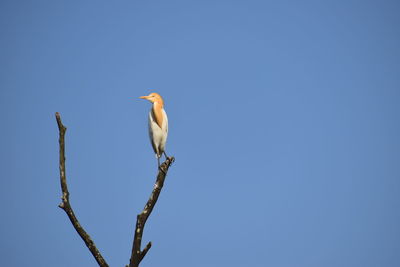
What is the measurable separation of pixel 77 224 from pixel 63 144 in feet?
3.23

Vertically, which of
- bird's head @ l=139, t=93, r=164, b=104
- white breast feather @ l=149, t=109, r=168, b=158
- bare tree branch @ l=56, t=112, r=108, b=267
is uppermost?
bird's head @ l=139, t=93, r=164, b=104

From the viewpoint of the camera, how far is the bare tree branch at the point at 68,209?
5.00m

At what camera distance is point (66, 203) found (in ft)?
16.4

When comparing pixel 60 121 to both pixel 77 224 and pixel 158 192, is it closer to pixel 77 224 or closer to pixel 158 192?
pixel 77 224

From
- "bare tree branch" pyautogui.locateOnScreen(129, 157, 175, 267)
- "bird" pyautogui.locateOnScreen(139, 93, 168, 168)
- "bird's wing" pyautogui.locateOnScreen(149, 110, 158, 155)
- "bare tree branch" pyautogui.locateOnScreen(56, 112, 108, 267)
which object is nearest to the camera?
"bare tree branch" pyautogui.locateOnScreen(56, 112, 108, 267)

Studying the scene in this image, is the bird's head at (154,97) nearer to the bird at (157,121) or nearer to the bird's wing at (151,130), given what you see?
the bird at (157,121)

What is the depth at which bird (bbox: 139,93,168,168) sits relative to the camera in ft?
34.2

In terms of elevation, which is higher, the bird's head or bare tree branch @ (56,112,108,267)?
the bird's head

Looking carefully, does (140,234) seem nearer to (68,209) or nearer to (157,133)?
(68,209)

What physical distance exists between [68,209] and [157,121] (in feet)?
18.3

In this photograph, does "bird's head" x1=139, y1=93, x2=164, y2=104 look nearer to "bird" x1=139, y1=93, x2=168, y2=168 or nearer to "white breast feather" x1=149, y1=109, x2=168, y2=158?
"bird" x1=139, y1=93, x2=168, y2=168

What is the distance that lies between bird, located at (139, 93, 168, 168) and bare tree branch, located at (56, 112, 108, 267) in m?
5.32

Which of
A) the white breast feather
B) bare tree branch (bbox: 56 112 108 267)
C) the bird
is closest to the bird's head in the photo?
the bird

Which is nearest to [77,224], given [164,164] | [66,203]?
[66,203]
